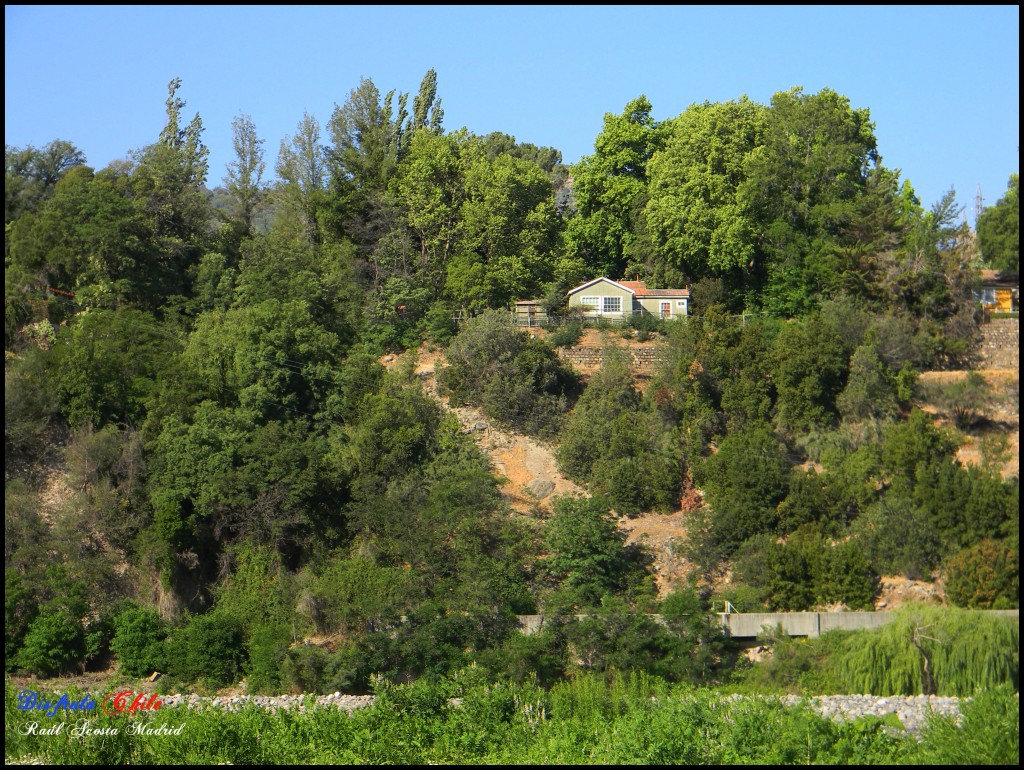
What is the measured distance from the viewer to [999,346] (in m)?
35.0

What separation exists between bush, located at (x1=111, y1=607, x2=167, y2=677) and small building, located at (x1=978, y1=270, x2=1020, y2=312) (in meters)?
22.3

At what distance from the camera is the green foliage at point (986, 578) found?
27547 mm

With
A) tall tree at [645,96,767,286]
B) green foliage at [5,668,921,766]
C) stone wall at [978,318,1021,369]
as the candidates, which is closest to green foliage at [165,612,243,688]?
green foliage at [5,668,921,766]

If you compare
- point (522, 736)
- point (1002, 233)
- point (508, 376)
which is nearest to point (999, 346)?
point (1002, 233)

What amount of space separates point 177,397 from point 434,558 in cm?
706

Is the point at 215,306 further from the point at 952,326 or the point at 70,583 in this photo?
the point at 952,326

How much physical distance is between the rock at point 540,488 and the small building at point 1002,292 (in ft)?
43.3

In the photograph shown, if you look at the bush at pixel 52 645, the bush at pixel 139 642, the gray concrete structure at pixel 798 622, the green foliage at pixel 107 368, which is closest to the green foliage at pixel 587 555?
the gray concrete structure at pixel 798 622

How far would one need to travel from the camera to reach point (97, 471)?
1200 inches

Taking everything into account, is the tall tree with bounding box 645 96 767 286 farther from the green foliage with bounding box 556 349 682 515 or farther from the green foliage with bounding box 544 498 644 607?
the green foliage with bounding box 544 498 644 607

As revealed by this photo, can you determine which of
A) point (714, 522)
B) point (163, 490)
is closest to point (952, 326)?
point (714, 522)

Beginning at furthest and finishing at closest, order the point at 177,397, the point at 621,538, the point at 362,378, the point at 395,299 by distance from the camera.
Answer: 1. the point at 395,299
2. the point at 362,378
3. the point at 177,397
4. the point at 621,538

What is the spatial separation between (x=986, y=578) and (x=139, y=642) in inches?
642

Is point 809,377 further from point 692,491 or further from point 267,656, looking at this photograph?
point 267,656
